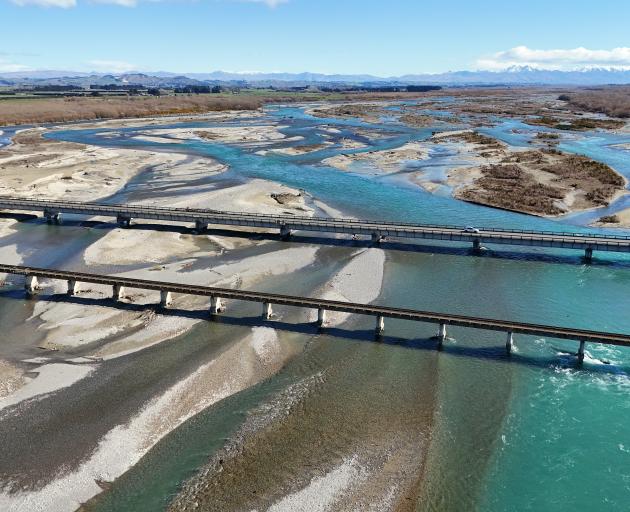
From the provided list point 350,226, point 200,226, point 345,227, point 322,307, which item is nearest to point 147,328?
point 322,307

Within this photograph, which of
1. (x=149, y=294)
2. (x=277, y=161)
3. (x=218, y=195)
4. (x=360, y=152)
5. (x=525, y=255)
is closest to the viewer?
(x=149, y=294)

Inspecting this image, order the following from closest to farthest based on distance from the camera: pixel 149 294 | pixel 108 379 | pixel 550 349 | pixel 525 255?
pixel 108 379 → pixel 550 349 → pixel 149 294 → pixel 525 255

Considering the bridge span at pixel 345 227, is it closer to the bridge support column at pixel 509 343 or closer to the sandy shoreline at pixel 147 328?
the sandy shoreline at pixel 147 328

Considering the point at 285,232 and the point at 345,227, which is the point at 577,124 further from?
the point at 285,232

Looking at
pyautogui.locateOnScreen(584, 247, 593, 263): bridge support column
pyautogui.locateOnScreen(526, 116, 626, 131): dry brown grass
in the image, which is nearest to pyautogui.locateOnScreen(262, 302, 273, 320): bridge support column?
pyautogui.locateOnScreen(584, 247, 593, 263): bridge support column

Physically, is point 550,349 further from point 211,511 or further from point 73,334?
point 73,334

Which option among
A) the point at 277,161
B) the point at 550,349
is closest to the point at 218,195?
the point at 277,161
